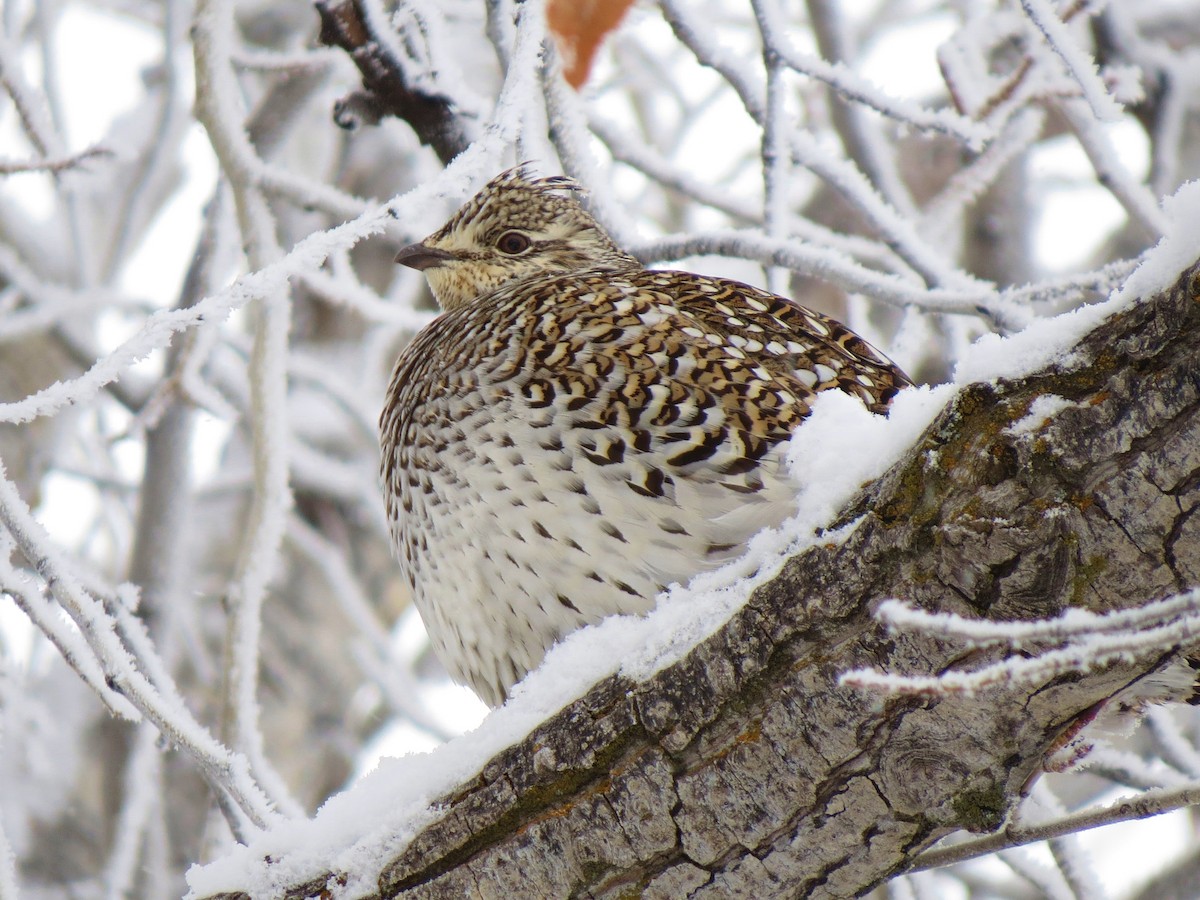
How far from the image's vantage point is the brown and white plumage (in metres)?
2.50

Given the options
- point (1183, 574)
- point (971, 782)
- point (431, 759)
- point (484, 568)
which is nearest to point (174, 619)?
point (484, 568)

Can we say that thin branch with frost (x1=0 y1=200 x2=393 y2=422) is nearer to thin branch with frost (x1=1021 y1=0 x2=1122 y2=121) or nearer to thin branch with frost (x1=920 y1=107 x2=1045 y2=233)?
thin branch with frost (x1=1021 y1=0 x2=1122 y2=121)

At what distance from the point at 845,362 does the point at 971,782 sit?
50.2 inches

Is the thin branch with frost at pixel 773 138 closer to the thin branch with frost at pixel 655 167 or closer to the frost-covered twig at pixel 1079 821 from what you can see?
the thin branch with frost at pixel 655 167

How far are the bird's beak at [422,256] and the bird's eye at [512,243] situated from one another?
0.17m

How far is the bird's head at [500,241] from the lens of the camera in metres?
4.01

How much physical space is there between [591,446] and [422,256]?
5.11ft

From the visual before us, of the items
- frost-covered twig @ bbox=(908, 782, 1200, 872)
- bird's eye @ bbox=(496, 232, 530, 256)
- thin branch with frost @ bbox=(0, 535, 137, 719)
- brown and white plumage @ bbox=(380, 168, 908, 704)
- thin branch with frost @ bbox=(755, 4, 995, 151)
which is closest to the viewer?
frost-covered twig @ bbox=(908, 782, 1200, 872)

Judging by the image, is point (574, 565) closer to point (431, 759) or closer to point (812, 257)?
point (431, 759)

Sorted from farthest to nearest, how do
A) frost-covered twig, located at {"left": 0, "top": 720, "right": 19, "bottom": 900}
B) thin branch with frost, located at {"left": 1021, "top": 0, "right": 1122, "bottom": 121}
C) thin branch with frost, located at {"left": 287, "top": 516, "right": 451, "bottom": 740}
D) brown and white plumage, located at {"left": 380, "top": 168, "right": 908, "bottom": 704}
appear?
1. thin branch with frost, located at {"left": 287, "top": 516, "right": 451, "bottom": 740}
2. brown and white plumage, located at {"left": 380, "top": 168, "right": 908, "bottom": 704}
3. thin branch with frost, located at {"left": 1021, "top": 0, "right": 1122, "bottom": 121}
4. frost-covered twig, located at {"left": 0, "top": 720, "right": 19, "bottom": 900}

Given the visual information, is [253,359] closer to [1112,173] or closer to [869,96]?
[869,96]

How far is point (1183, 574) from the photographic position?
143cm

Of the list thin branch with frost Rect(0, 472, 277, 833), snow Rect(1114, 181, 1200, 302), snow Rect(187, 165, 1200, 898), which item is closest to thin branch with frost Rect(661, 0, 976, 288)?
snow Rect(187, 165, 1200, 898)

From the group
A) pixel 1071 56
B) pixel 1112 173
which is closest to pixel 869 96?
pixel 1071 56
